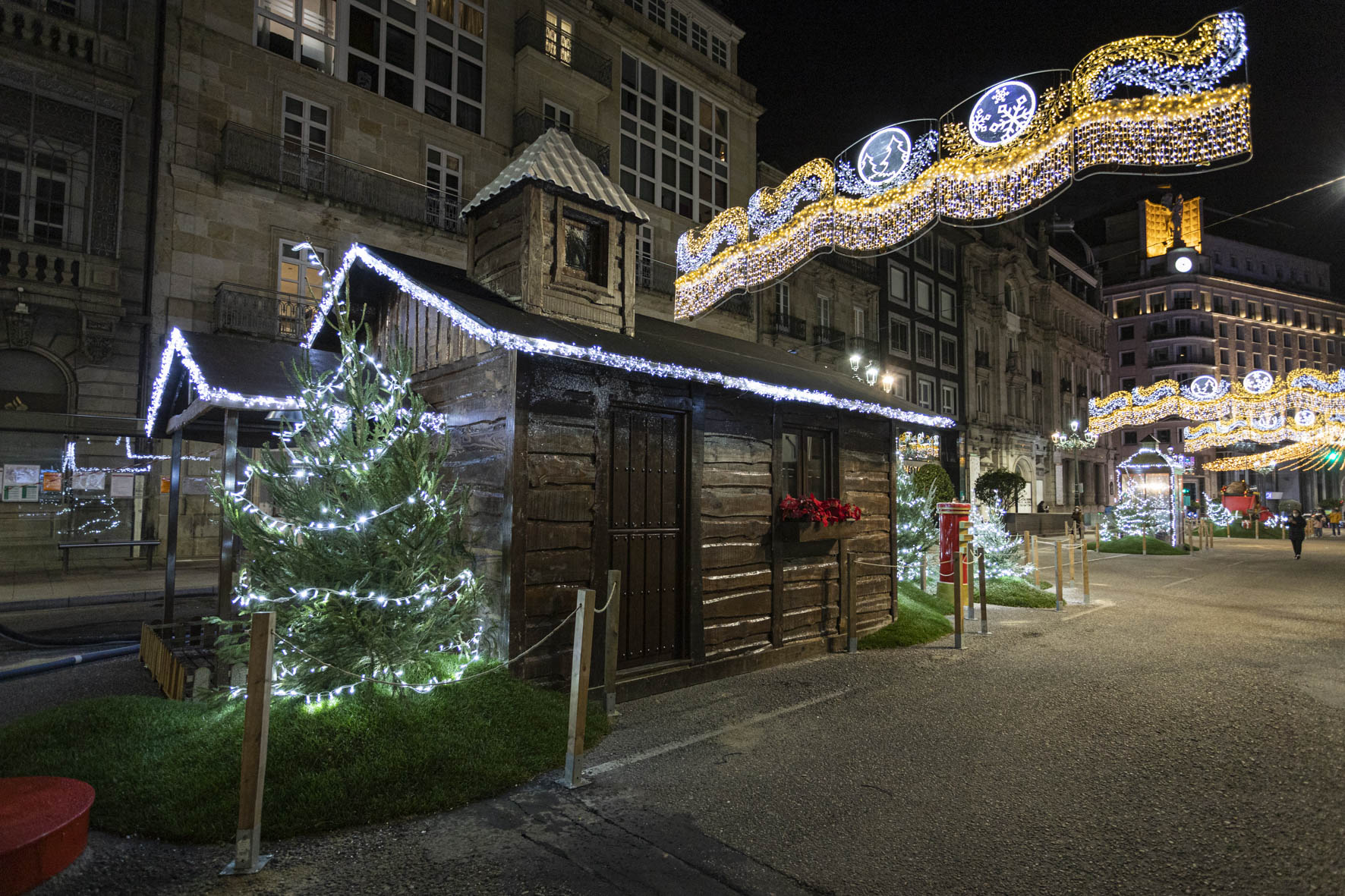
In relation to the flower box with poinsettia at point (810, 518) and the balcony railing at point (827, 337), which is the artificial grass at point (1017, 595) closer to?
the flower box with poinsettia at point (810, 518)

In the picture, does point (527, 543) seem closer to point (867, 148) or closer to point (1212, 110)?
point (867, 148)

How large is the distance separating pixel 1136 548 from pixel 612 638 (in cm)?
2704

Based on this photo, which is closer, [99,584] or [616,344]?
[616,344]

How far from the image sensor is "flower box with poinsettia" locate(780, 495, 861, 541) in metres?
8.62

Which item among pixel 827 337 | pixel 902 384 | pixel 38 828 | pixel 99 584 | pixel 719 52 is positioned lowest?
pixel 99 584

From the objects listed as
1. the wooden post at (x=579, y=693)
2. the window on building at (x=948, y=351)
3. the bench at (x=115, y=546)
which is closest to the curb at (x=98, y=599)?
the bench at (x=115, y=546)

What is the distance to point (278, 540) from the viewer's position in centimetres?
560

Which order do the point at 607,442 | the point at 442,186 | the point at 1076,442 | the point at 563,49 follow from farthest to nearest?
the point at 1076,442 → the point at 563,49 → the point at 442,186 → the point at 607,442

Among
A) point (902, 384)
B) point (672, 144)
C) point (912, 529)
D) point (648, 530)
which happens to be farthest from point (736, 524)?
point (902, 384)

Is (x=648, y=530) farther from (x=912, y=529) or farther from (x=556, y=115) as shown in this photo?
(x=556, y=115)

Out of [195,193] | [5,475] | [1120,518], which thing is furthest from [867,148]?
[1120,518]

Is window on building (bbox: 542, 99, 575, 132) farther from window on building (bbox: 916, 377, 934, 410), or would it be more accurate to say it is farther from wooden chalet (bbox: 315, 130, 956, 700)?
window on building (bbox: 916, 377, 934, 410)

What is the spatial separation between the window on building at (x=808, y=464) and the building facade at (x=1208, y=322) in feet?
239

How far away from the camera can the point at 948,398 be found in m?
44.2
